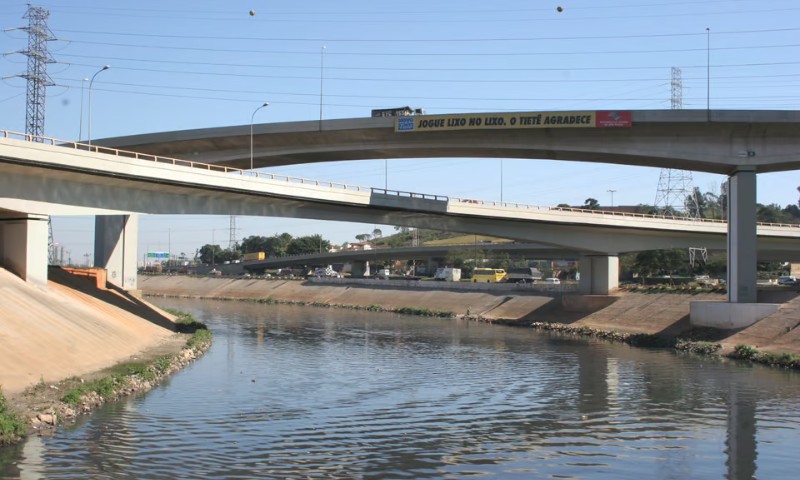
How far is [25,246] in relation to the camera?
45.3 metres

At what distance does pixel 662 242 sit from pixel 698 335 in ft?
92.7

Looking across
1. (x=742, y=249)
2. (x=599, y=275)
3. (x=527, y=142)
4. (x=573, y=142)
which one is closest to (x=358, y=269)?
(x=599, y=275)

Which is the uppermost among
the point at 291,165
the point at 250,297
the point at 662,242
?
the point at 291,165

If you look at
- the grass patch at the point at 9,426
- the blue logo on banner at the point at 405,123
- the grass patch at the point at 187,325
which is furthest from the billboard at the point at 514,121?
the grass patch at the point at 9,426

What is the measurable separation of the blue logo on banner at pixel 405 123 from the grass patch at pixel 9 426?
154 ft

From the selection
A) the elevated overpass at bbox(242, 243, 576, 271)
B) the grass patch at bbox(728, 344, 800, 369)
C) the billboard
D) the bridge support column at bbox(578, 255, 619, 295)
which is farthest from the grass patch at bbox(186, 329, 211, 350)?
the elevated overpass at bbox(242, 243, 576, 271)

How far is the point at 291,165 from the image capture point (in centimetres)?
7919

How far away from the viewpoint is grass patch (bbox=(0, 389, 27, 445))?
22.8 metres

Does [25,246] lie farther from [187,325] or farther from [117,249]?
[117,249]

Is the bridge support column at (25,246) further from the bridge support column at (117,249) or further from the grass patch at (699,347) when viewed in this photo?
the grass patch at (699,347)

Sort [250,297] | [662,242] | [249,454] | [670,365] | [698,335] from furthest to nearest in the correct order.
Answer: [250,297]
[662,242]
[698,335]
[670,365]
[249,454]

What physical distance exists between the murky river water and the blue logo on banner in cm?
2375

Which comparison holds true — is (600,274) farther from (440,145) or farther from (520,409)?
(520,409)

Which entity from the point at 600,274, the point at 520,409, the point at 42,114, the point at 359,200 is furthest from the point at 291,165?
the point at 520,409
